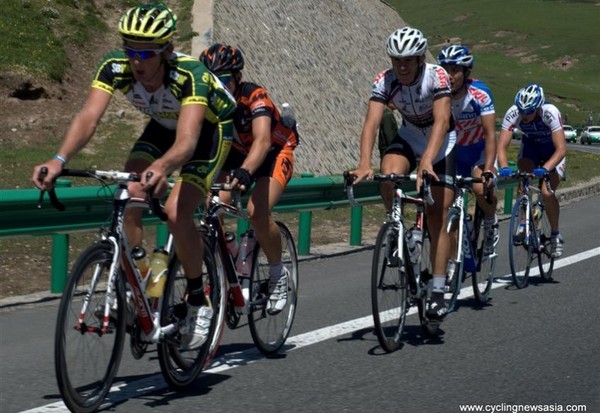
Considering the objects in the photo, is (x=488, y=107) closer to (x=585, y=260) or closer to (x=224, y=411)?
(x=585, y=260)

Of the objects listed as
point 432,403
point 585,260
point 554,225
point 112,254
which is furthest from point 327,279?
point 112,254

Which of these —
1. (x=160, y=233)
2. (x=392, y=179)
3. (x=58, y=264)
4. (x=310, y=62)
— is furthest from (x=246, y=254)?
(x=310, y=62)

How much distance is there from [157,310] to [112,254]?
55 cm

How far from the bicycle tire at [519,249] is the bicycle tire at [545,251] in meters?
0.20

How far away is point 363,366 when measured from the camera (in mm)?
7746

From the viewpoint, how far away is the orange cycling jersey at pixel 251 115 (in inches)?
316

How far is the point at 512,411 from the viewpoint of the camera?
6.59 metres

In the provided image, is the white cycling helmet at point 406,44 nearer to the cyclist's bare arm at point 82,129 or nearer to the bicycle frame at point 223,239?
the bicycle frame at point 223,239

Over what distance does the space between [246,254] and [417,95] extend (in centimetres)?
172

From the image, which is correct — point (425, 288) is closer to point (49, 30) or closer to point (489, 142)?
point (489, 142)

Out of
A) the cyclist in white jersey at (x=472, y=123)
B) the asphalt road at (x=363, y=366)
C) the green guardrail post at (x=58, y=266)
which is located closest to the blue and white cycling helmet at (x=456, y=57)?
the cyclist in white jersey at (x=472, y=123)

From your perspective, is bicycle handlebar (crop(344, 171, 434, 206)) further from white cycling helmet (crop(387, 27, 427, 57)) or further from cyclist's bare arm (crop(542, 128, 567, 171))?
cyclist's bare arm (crop(542, 128, 567, 171))

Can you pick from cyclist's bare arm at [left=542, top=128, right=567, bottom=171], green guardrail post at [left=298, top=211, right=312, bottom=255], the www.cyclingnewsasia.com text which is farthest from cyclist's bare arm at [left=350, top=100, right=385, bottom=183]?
green guardrail post at [left=298, top=211, right=312, bottom=255]

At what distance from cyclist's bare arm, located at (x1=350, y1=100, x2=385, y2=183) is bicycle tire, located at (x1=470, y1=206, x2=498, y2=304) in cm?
241
